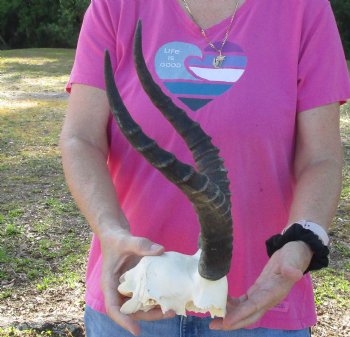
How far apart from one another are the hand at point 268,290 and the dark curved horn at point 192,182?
19 cm

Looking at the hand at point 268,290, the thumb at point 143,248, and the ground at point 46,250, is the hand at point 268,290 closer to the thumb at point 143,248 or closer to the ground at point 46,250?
the thumb at point 143,248

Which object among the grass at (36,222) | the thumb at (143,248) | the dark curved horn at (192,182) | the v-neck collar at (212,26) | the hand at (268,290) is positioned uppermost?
the v-neck collar at (212,26)

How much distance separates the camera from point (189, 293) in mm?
1255

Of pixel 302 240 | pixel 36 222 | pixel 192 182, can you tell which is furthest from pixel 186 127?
pixel 36 222

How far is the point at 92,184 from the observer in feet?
4.77

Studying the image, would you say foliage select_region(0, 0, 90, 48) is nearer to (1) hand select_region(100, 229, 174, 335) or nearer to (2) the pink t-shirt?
(2) the pink t-shirt

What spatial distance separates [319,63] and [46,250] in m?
2.80

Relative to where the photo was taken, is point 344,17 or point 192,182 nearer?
point 192,182

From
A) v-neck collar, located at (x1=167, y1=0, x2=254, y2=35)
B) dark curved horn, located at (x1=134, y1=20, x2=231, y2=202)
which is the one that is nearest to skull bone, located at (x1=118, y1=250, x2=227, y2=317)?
dark curved horn, located at (x1=134, y1=20, x2=231, y2=202)

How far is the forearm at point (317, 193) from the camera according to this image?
1.42 meters

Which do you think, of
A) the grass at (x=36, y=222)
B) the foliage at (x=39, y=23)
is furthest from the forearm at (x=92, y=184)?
the foliage at (x=39, y=23)

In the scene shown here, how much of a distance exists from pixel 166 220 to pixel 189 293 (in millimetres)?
244

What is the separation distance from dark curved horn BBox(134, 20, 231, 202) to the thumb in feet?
0.75

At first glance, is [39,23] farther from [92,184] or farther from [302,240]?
[302,240]
